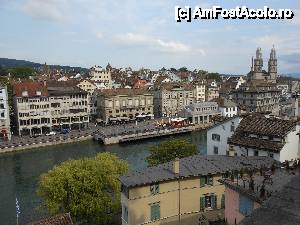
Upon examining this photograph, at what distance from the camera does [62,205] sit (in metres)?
36.2

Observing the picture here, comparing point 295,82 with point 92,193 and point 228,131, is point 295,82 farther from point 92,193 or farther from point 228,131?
point 92,193

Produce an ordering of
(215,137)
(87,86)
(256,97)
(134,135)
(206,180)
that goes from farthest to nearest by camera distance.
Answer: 1. (87,86)
2. (256,97)
3. (134,135)
4. (215,137)
5. (206,180)

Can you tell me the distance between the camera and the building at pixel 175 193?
Result: 29047mm

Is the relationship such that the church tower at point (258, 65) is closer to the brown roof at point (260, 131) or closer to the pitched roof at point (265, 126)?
the pitched roof at point (265, 126)

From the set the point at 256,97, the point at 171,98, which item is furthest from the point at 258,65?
the point at 171,98

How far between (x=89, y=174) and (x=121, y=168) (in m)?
4.60

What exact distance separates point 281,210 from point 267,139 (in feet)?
107

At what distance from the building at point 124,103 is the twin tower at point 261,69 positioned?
6587cm

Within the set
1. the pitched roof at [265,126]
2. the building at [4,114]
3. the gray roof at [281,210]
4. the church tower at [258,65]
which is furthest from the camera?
the church tower at [258,65]

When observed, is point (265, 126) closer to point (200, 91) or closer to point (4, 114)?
point (4, 114)

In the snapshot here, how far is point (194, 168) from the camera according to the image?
31656 mm

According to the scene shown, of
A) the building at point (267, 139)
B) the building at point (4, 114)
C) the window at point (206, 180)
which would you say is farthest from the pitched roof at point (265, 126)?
the building at point (4, 114)

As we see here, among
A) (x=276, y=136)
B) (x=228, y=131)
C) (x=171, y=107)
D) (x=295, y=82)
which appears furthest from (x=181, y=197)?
(x=295, y=82)

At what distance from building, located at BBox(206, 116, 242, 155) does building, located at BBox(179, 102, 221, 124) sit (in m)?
58.7
